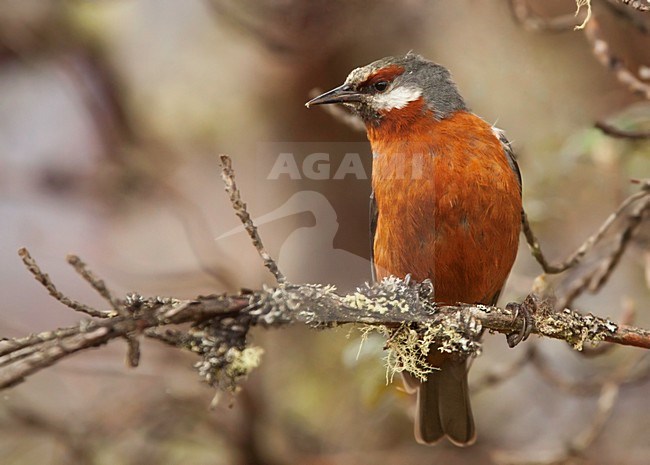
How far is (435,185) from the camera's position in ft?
12.7

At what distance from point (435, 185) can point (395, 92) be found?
2.29 ft

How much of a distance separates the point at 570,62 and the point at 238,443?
179 inches

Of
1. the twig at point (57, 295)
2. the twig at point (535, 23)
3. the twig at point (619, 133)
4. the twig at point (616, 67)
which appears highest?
the twig at point (535, 23)

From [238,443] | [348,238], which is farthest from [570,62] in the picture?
[238,443]

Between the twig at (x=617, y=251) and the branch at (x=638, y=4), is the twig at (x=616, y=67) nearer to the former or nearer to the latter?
the twig at (x=617, y=251)

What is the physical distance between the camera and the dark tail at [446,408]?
463 cm

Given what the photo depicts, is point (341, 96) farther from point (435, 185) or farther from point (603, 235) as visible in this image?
point (603, 235)

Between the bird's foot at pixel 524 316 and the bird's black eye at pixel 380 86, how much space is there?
1568 mm

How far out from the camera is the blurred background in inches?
207

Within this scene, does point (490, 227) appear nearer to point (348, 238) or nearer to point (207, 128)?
point (348, 238)

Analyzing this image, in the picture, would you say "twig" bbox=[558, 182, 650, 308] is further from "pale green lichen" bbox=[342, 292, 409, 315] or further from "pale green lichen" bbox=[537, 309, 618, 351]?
"pale green lichen" bbox=[342, 292, 409, 315]

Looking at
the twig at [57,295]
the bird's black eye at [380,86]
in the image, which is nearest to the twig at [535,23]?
the bird's black eye at [380,86]

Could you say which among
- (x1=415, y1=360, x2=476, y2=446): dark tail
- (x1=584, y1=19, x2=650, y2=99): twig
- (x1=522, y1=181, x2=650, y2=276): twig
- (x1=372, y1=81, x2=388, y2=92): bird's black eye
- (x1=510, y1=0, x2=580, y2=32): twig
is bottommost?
(x1=415, y1=360, x2=476, y2=446): dark tail

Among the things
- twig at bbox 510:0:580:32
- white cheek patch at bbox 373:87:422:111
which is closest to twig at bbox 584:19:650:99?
twig at bbox 510:0:580:32
